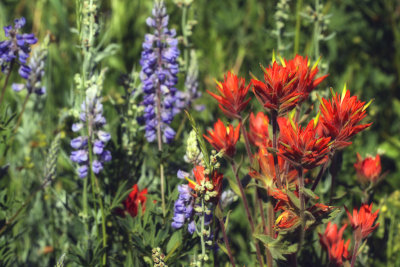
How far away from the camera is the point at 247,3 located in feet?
11.1

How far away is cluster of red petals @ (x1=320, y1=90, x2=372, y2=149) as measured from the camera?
3.69 feet

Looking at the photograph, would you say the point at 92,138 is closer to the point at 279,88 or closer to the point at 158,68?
the point at 158,68

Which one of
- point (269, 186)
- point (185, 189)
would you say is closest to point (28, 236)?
point (185, 189)

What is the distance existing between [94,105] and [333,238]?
84cm

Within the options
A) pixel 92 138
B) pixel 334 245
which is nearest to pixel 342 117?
pixel 334 245

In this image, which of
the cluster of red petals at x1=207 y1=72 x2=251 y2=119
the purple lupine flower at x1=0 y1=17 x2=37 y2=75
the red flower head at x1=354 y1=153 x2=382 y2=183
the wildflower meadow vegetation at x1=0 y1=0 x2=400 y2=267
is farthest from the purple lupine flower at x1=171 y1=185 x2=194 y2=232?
the purple lupine flower at x1=0 y1=17 x2=37 y2=75

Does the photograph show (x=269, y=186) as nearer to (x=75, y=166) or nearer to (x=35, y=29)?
(x=75, y=166)

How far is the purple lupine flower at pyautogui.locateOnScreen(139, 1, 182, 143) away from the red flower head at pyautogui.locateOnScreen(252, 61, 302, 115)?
47 centimetres

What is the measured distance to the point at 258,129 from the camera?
5.05ft

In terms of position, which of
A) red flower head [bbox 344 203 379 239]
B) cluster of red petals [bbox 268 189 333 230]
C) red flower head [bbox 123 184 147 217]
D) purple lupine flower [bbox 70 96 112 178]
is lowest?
red flower head [bbox 123 184 147 217]

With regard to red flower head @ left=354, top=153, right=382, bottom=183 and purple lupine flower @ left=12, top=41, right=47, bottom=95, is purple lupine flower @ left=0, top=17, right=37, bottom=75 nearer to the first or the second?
purple lupine flower @ left=12, top=41, right=47, bottom=95

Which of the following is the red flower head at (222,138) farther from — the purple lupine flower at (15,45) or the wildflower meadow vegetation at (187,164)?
the purple lupine flower at (15,45)

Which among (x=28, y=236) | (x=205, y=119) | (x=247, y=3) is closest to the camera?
(x=28, y=236)

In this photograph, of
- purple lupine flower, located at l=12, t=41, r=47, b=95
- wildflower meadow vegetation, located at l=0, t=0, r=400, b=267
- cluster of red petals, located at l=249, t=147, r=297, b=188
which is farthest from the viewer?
purple lupine flower, located at l=12, t=41, r=47, b=95
